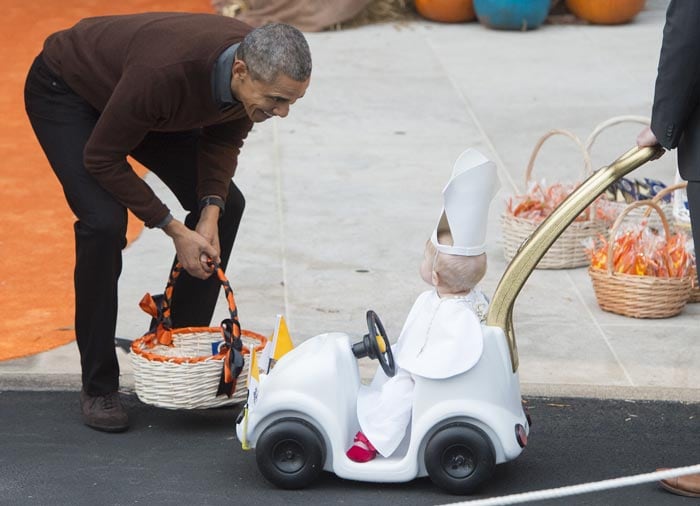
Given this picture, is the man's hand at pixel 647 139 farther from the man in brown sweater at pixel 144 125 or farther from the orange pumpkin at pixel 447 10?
the orange pumpkin at pixel 447 10

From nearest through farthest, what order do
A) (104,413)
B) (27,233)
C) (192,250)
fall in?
(192,250)
(104,413)
(27,233)

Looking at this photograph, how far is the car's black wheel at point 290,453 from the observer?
381 centimetres

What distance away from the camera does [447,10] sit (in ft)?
36.4

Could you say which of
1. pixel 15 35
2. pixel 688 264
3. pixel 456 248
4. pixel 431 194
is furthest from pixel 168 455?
pixel 15 35

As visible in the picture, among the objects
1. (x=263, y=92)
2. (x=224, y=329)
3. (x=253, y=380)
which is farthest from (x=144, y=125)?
(x=253, y=380)

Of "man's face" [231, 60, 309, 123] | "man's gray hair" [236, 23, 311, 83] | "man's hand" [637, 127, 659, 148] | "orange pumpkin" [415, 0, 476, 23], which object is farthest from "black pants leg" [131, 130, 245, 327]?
"orange pumpkin" [415, 0, 476, 23]

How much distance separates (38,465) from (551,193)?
305 cm

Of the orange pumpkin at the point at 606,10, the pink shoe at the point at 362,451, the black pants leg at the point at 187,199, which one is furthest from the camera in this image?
the orange pumpkin at the point at 606,10

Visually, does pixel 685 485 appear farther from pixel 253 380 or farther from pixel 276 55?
pixel 276 55

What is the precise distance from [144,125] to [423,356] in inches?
45.2

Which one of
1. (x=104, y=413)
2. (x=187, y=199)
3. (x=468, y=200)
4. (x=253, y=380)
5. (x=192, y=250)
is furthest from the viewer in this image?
(x=187, y=199)

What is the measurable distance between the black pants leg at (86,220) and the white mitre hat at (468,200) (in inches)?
44.5

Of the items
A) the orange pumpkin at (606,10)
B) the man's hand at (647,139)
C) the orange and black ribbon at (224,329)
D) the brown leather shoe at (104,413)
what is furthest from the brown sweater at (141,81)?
the orange pumpkin at (606,10)

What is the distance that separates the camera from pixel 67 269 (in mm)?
6020
